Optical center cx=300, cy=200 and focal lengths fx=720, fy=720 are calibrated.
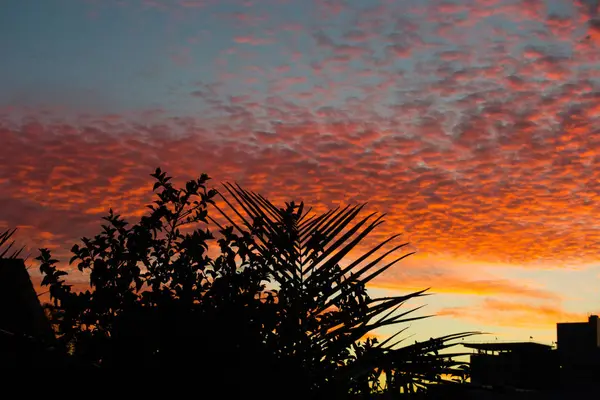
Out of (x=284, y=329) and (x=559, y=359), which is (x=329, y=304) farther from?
(x=559, y=359)

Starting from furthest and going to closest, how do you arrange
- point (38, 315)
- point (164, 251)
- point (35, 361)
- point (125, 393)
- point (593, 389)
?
point (593, 389) < point (38, 315) < point (164, 251) < point (125, 393) < point (35, 361)

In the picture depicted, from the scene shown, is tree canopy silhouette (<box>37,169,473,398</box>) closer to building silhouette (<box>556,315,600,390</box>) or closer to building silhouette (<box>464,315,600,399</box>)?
building silhouette (<box>464,315,600,399</box>)

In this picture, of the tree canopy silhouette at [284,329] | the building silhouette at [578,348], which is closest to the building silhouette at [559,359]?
the building silhouette at [578,348]

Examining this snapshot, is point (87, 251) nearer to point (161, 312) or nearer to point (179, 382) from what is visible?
point (161, 312)

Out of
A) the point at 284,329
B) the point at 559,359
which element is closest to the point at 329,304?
the point at 284,329

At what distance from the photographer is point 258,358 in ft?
11.9

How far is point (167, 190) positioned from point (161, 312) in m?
3.35

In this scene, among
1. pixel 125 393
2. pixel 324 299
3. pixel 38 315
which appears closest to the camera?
pixel 125 393

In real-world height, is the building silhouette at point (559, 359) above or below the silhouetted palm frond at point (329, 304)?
above

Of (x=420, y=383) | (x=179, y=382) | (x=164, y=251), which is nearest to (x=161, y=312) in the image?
(x=179, y=382)

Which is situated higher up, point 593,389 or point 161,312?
point 593,389

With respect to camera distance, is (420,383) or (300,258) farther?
(300,258)

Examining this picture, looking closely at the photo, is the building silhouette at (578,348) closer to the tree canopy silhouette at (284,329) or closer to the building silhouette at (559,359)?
the building silhouette at (559,359)

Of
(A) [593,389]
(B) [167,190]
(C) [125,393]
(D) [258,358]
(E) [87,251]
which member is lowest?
(C) [125,393]
